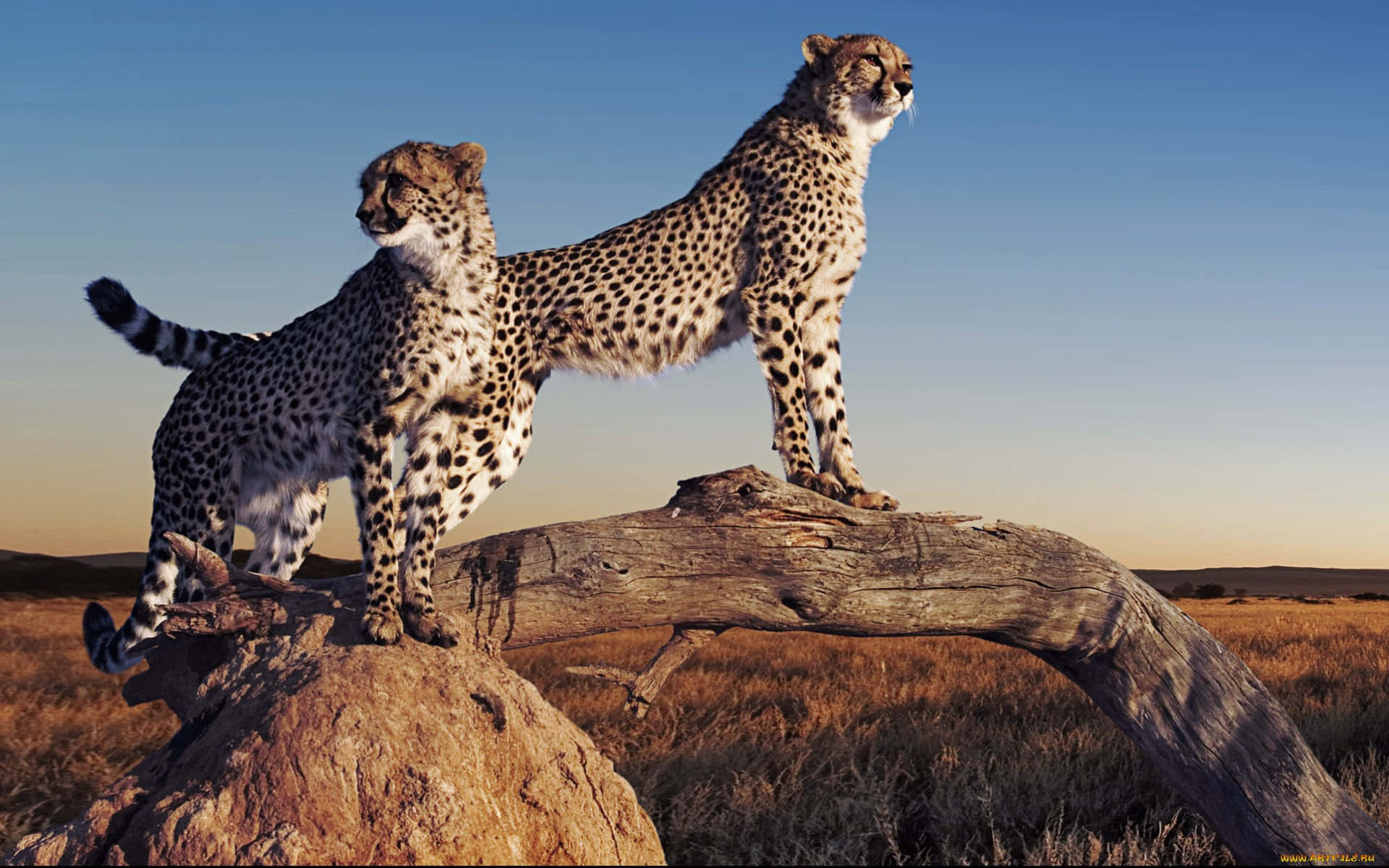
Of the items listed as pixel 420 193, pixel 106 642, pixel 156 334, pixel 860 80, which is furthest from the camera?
pixel 156 334

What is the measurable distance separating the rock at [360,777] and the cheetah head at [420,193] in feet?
4.81

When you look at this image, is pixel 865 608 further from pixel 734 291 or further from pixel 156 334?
pixel 156 334

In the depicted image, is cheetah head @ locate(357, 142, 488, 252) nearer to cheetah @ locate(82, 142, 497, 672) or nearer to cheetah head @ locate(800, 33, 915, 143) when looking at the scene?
cheetah @ locate(82, 142, 497, 672)

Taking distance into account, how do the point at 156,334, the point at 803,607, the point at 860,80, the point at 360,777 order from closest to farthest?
the point at 360,777
the point at 803,607
the point at 860,80
the point at 156,334

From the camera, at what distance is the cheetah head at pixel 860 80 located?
5.05 metres

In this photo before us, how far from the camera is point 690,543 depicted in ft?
13.7

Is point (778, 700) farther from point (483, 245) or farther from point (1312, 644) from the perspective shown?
point (1312, 644)

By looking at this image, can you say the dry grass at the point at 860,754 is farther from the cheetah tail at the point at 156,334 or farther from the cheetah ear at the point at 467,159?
the cheetah ear at the point at 467,159

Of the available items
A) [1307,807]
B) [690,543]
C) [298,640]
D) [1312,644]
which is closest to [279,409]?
[298,640]

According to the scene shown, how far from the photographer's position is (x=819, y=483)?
172 inches

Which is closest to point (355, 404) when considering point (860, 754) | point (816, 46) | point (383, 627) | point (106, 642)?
point (383, 627)

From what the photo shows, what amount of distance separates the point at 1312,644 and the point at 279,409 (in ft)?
37.9

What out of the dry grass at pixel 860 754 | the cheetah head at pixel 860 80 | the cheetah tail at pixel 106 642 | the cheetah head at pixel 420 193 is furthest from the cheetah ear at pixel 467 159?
the dry grass at pixel 860 754

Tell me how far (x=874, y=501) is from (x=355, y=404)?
2.11 metres
